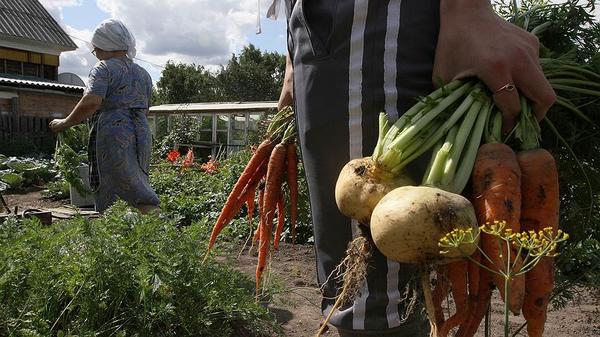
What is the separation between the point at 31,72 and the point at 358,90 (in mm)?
25707

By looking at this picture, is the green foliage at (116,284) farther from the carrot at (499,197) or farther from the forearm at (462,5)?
the forearm at (462,5)

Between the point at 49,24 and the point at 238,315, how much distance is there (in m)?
26.5

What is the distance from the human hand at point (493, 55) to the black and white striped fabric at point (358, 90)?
6 centimetres

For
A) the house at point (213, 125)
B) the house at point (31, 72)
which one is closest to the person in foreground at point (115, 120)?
the house at point (213, 125)

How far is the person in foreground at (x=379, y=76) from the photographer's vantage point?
1.31m

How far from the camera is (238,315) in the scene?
279 centimetres

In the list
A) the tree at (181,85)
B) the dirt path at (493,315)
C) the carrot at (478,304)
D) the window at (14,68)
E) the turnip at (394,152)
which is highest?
the tree at (181,85)

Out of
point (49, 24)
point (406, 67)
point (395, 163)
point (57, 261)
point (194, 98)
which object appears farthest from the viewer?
point (194, 98)

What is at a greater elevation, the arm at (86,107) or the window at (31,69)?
the window at (31,69)

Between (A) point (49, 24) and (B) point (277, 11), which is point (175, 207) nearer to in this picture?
(B) point (277, 11)

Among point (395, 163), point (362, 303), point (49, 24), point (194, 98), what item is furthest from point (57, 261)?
point (194, 98)

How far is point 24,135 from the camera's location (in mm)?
18781

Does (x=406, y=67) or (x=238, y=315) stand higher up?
(x=406, y=67)

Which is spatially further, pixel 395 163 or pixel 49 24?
pixel 49 24
